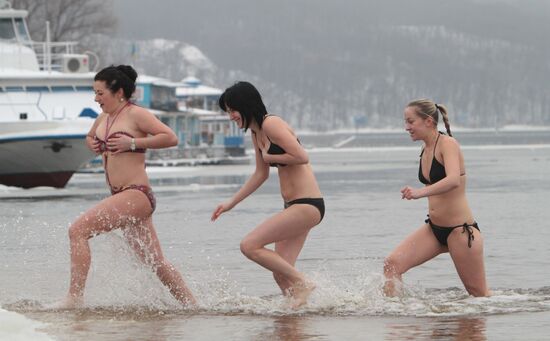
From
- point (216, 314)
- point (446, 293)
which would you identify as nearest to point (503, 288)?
point (446, 293)

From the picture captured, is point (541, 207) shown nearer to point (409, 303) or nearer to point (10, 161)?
point (409, 303)

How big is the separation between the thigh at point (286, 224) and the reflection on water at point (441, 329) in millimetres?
1005

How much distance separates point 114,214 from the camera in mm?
10727

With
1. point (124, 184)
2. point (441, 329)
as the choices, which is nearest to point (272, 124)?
point (124, 184)

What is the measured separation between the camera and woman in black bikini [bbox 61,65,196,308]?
10758 mm

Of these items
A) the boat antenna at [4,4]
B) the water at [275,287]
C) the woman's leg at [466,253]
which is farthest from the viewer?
the boat antenna at [4,4]

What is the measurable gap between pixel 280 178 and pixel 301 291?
0.82m

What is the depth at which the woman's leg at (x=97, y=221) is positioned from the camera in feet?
35.1

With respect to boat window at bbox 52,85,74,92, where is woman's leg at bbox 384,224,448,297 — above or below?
above

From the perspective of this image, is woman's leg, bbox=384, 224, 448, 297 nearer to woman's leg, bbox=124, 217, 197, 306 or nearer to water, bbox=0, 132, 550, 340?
water, bbox=0, 132, 550, 340

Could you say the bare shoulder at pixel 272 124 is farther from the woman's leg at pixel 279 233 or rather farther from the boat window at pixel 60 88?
the boat window at pixel 60 88

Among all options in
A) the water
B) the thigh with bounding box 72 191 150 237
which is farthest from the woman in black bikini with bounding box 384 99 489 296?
the thigh with bounding box 72 191 150 237

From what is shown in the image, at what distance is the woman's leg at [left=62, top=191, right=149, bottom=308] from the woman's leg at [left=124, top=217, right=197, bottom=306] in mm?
121

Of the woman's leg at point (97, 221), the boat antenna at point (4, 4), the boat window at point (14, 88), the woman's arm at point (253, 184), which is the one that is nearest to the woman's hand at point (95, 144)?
the woman's leg at point (97, 221)
